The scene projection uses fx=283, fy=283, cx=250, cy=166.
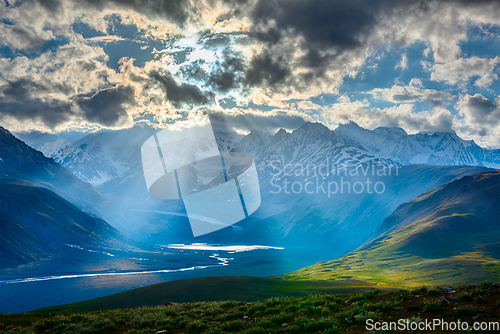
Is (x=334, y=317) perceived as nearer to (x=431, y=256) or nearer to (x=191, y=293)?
(x=191, y=293)

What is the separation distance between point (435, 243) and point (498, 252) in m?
29.6

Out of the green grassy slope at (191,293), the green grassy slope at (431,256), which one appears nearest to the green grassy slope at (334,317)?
the green grassy slope at (191,293)

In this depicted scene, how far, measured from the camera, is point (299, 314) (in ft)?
72.2

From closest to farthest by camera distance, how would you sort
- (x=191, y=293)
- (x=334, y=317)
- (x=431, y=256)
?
1. (x=334, y=317)
2. (x=191, y=293)
3. (x=431, y=256)

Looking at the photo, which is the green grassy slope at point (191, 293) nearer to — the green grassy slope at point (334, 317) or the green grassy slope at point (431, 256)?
the green grassy slope at point (334, 317)

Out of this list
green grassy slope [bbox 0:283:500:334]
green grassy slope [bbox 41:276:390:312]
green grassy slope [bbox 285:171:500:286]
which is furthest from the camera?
green grassy slope [bbox 285:171:500:286]

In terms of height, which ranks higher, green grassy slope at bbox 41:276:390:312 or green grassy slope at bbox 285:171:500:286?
green grassy slope at bbox 41:276:390:312

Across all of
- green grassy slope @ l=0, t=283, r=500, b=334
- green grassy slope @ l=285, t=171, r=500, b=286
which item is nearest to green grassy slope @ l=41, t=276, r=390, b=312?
green grassy slope @ l=0, t=283, r=500, b=334

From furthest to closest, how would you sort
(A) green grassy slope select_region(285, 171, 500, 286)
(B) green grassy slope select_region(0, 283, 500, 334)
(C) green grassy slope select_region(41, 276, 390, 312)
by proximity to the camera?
(A) green grassy slope select_region(285, 171, 500, 286)
(C) green grassy slope select_region(41, 276, 390, 312)
(B) green grassy slope select_region(0, 283, 500, 334)

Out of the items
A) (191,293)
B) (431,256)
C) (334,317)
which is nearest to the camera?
(334,317)

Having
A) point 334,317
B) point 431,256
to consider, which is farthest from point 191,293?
point 431,256

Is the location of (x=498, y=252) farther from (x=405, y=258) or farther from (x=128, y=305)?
(x=128, y=305)

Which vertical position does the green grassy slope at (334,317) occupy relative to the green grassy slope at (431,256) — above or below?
above

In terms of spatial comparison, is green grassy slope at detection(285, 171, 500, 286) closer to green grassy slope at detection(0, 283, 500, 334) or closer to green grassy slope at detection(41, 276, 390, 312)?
green grassy slope at detection(41, 276, 390, 312)
